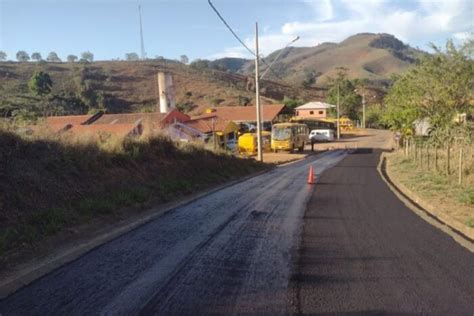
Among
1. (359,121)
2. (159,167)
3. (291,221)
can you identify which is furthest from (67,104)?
(291,221)

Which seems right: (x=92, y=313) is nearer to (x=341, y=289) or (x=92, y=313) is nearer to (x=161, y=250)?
(x=161, y=250)

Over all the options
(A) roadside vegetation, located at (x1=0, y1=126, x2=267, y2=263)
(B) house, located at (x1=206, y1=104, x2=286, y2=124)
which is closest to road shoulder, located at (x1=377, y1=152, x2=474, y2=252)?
(A) roadside vegetation, located at (x1=0, y1=126, x2=267, y2=263)

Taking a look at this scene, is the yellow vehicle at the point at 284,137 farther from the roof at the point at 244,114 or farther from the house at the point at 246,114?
the roof at the point at 244,114

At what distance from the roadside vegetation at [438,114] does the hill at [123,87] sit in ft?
220

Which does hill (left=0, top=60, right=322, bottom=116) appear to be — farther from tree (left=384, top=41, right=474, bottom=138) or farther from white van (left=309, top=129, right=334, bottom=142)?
tree (left=384, top=41, right=474, bottom=138)

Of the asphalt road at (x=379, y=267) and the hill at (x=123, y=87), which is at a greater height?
the hill at (x=123, y=87)

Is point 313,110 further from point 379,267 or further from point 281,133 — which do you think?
point 379,267

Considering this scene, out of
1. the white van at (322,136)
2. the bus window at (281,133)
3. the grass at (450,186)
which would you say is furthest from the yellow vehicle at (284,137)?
the grass at (450,186)

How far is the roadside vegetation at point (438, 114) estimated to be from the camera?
1621cm

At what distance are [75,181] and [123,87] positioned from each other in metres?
107

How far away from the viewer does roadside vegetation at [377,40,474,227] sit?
16211mm

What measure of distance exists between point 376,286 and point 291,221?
4270 mm

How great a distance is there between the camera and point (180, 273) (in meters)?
6.32

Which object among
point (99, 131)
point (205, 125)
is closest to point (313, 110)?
point (205, 125)
